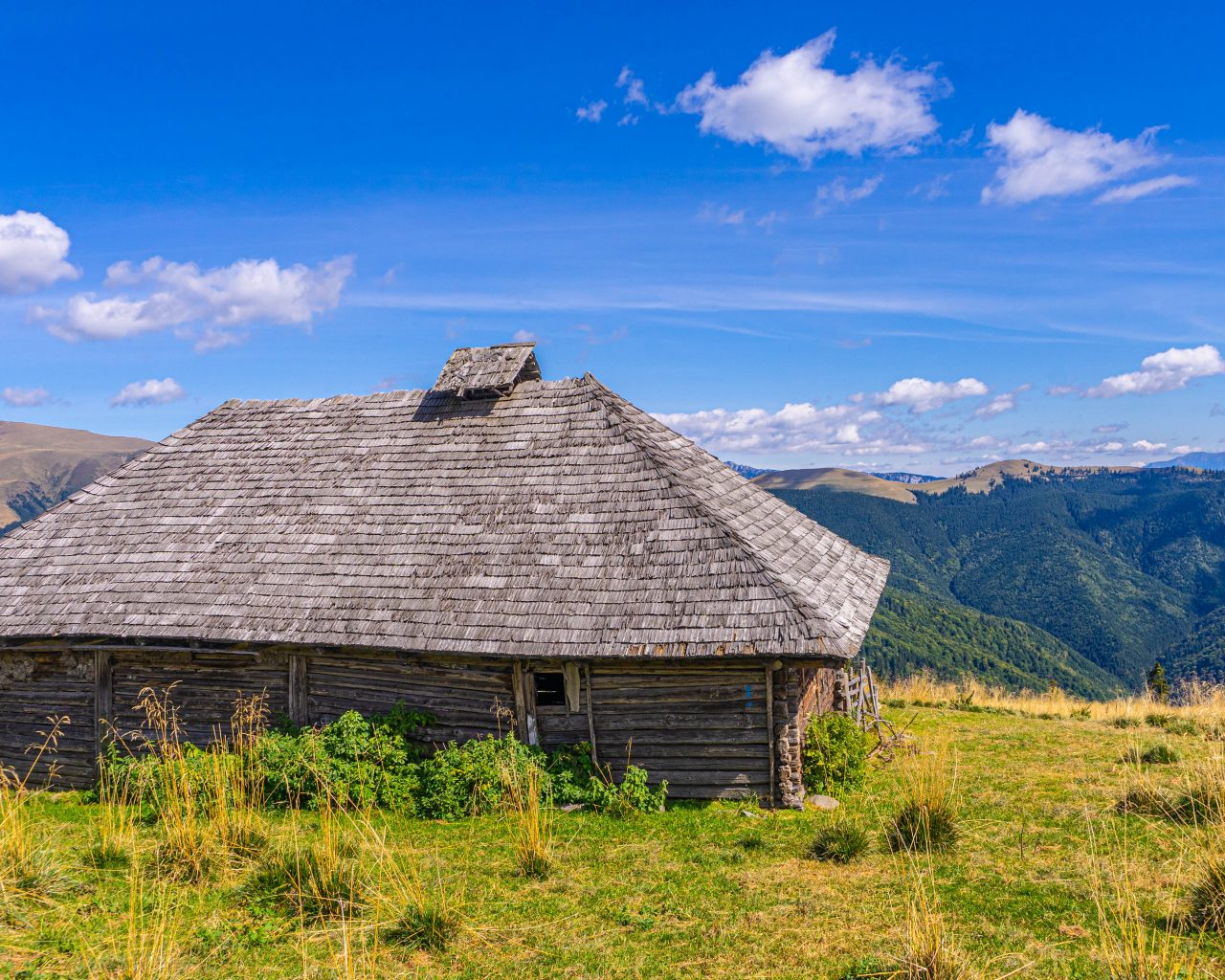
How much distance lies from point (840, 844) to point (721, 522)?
484 cm

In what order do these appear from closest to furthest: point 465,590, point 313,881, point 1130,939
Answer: point 1130,939, point 313,881, point 465,590

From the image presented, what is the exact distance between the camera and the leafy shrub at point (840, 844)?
779 centimetres

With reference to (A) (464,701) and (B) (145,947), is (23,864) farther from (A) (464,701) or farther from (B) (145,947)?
(A) (464,701)

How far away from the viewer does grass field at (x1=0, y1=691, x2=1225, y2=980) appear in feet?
18.5

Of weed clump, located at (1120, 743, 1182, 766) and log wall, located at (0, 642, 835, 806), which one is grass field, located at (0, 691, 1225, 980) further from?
weed clump, located at (1120, 743, 1182, 766)

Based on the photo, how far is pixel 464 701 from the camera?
11188 millimetres

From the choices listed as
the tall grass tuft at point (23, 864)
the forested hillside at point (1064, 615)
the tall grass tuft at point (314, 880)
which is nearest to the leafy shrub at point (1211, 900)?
the tall grass tuft at point (314, 880)

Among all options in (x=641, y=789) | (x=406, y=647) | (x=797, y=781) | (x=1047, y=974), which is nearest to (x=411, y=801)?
(x=406, y=647)

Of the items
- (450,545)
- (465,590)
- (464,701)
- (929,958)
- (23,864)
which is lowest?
(929,958)

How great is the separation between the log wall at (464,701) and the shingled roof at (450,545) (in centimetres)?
63

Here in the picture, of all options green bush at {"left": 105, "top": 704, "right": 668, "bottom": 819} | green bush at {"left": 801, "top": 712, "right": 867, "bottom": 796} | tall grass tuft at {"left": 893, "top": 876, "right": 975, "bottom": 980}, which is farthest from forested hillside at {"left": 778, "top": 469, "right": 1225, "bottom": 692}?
tall grass tuft at {"left": 893, "top": 876, "right": 975, "bottom": 980}

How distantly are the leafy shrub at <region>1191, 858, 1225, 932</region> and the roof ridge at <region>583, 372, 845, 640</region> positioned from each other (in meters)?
4.31

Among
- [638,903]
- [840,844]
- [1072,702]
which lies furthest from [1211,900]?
[1072,702]

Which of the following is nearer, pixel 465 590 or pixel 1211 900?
A: pixel 1211 900
